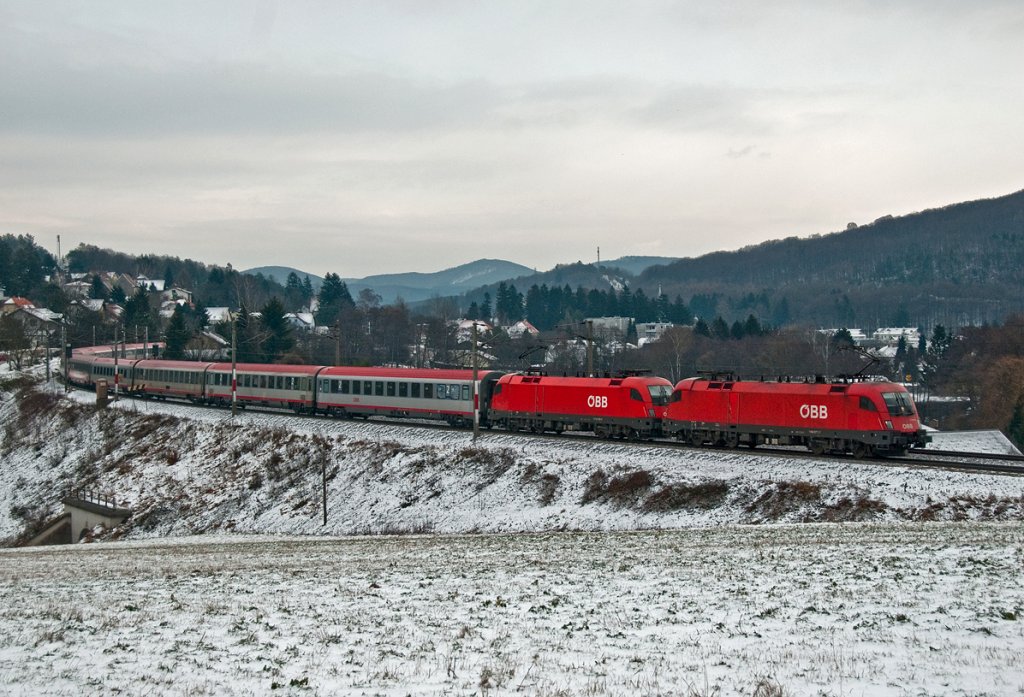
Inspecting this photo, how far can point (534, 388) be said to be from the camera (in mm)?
49469

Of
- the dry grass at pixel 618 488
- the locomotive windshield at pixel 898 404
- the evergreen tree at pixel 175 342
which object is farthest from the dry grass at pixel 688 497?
the evergreen tree at pixel 175 342

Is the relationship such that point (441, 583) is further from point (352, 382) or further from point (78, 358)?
point (78, 358)

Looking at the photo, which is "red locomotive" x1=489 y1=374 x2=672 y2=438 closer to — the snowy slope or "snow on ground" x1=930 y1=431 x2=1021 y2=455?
the snowy slope

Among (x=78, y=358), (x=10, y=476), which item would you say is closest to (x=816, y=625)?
(x=10, y=476)

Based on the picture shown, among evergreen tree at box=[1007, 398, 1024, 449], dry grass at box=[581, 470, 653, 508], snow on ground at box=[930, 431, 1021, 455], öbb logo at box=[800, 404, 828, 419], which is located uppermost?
öbb logo at box=[800, 404, 828, 419]

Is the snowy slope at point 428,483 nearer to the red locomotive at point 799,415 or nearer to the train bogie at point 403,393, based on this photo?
the red locomotive at point 799,415

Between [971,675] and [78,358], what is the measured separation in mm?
106213

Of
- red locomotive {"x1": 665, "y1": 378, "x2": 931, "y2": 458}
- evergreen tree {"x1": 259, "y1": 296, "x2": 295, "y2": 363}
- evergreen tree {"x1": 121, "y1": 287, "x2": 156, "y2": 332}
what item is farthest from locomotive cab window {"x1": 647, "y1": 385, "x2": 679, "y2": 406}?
evergreen tree {"x1": 121, "y1": 287, "x2": 156, "y2": 332}

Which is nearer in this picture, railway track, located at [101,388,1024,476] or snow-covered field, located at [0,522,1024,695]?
snow-covered field, located at [0,522,1024,695]

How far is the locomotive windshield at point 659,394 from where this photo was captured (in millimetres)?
44938

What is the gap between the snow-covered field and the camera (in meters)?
11.2

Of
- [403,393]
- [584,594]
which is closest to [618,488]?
[584,594]

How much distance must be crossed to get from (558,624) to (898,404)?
2681 centimetres

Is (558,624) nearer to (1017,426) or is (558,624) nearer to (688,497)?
(688,497)
